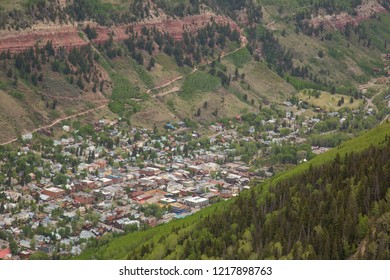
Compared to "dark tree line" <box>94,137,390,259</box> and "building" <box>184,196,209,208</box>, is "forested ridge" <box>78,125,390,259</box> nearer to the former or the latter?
"dark tree line" <box>94,137,390,259</box>

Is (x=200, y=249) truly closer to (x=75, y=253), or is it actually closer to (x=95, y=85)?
(x=75, y=253)

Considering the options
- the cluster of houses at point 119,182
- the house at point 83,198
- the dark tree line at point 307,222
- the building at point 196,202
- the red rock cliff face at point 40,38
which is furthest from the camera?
the red rock cliff face at point 40,38

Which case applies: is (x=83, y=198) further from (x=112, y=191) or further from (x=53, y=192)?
(x=112, y=191)

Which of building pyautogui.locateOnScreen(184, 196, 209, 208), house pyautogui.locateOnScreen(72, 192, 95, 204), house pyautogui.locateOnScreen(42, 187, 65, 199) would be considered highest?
house pyautogui.locateOnScreen(42, 187, 65, 199)

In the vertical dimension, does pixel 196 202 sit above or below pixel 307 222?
below

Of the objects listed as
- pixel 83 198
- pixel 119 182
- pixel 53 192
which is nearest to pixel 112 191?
pixel 119 182

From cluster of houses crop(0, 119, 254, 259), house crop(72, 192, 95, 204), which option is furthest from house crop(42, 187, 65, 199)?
house crop(72, 192, 95, 204)

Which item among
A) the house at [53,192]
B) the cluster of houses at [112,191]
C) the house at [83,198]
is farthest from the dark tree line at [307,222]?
the house at [53,192]

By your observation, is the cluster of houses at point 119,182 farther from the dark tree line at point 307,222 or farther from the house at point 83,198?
the dark tree line at point 307,222
